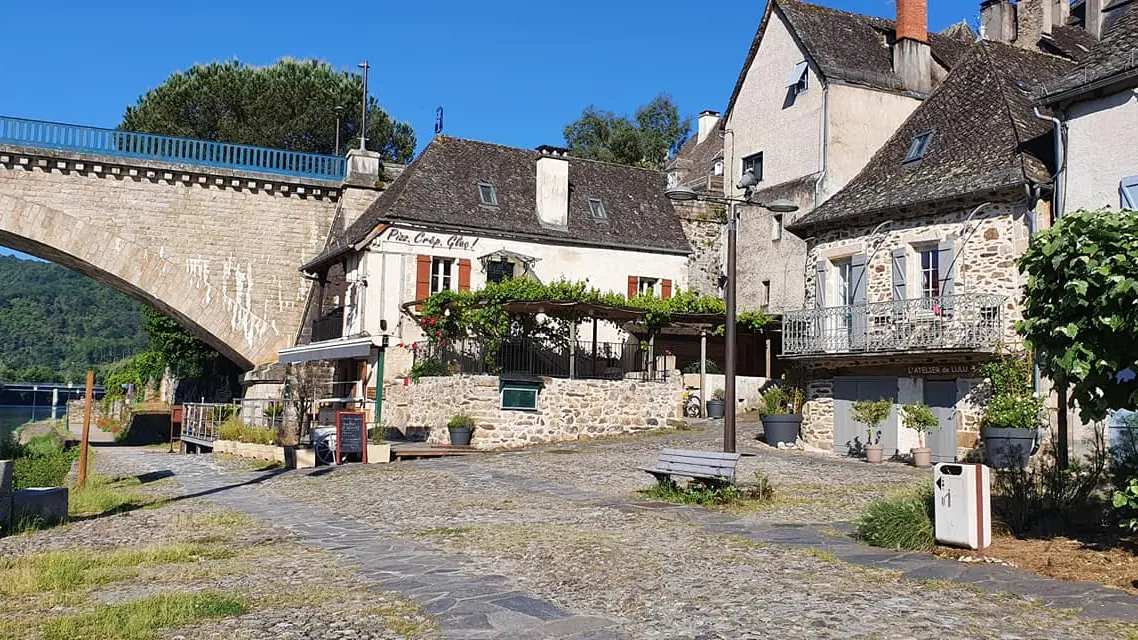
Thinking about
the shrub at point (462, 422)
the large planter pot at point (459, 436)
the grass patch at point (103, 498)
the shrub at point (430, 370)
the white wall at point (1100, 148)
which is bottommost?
the grass patch at point (103, 498)

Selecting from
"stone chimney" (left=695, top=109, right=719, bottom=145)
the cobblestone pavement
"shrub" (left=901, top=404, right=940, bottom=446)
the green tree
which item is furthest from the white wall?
"stone chimney" (left=695, top=109, right=719, bottom=145)

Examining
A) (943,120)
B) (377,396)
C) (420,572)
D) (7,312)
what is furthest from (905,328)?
(7,312)

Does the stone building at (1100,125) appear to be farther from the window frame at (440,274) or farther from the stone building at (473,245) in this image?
the window frame at (440,274)

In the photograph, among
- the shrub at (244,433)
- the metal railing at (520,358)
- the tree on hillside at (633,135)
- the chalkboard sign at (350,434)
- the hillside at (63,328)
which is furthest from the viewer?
the hillside at (63,328)

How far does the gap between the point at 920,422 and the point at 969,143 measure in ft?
18.8

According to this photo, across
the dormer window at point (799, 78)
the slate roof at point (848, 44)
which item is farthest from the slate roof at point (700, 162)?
the dormer window at point (799, 78)

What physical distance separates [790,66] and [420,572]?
885 inches

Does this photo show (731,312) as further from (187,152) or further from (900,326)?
(187,152)

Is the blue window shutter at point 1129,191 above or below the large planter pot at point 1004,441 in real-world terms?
above

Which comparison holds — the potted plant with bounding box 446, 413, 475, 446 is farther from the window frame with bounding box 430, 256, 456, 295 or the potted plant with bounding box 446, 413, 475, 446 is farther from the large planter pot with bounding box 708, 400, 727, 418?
the large planter pot with bounding box 708, 400, 727, 418

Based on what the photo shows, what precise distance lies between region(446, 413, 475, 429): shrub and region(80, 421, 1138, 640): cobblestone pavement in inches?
269

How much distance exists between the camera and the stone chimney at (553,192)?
96.0 ft

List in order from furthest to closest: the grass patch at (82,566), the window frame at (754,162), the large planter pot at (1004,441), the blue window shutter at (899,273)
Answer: the window frame at (754,162)
the blue window shutter at (899,273)
the large planter pot at (1004,441)
the grass patch at (82,566)

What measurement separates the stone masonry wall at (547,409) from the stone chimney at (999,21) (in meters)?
14.5
